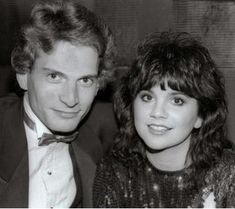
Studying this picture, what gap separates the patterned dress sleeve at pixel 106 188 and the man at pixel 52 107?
Answer: 3 cm

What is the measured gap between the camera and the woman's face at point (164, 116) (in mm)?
1946

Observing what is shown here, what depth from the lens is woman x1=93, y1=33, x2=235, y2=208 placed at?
6.47 ft

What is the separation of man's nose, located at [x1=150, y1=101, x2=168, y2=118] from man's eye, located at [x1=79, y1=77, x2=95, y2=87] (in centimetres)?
31

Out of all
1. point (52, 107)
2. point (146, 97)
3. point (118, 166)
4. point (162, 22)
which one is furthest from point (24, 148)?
point (162, 22)

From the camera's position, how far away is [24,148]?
6.61 feet

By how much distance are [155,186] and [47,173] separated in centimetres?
52

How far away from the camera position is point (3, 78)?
262cm

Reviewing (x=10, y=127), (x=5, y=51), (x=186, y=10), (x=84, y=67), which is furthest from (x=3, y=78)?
(x=186, y=10)

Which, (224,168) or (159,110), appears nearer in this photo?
(159,110)

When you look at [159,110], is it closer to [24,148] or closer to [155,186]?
[155,186]

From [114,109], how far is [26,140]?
0.51 meters

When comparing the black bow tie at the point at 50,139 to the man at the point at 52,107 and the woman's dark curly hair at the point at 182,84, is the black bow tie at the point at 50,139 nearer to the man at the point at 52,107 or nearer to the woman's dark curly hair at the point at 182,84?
the man at the point at 52,107

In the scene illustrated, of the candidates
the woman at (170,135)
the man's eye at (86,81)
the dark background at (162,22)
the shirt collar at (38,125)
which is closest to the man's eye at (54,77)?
the man's eye at (86,81)

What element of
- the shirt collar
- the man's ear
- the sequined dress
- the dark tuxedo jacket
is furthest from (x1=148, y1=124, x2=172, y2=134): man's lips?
the man's ear
